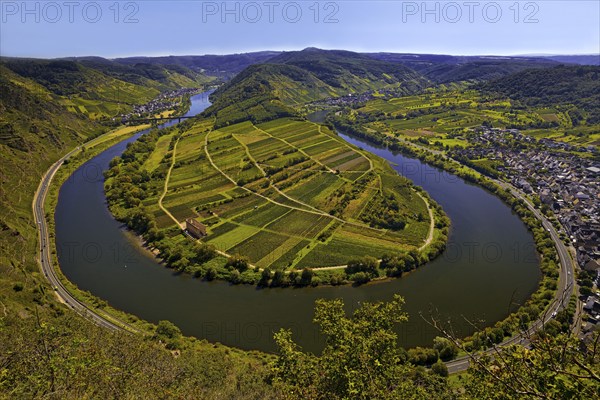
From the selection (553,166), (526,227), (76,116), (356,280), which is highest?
(76,116)

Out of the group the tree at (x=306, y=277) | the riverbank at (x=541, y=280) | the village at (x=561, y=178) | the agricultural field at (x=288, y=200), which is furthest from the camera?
the agricultural field at (x=288, y=200)

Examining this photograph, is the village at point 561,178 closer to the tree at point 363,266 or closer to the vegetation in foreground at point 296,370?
the tree at point 363,266

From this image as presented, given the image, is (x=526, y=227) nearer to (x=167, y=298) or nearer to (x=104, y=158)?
(x=167, y=298)

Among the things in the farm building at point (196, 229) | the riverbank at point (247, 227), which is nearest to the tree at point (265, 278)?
the riverbank at point (247, 227)

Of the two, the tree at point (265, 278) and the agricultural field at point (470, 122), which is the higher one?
the agricultural field at point (470, 122)

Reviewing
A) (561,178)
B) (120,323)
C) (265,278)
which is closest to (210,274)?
(265,278)

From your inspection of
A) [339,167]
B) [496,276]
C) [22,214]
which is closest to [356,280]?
[496,276]

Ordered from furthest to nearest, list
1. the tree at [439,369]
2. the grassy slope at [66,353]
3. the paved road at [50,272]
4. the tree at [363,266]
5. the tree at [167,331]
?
the tree at [363,266] < the paved road at [50,272] < the tree at [167,331] < the tree at [439,369] < the grassy slope at [66,353]
